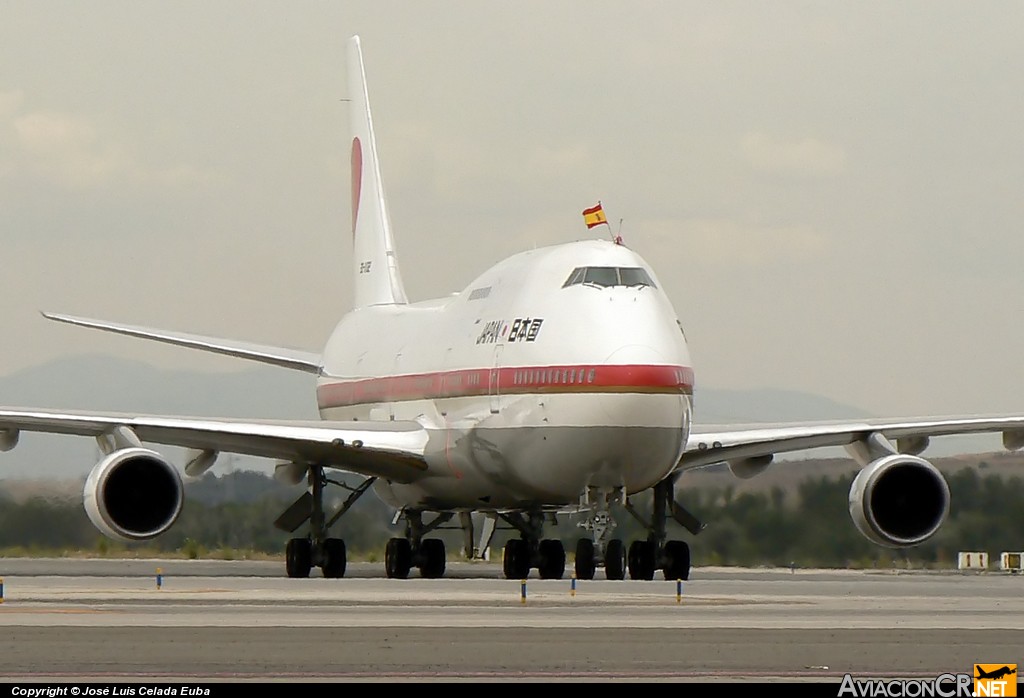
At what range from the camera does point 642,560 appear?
97.3ft

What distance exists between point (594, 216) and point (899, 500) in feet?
19.6

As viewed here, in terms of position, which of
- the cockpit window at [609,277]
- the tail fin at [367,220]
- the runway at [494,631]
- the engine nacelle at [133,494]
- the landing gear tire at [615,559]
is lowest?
the runway at [494,631]

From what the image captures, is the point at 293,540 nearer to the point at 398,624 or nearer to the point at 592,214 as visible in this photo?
the point at 592,214

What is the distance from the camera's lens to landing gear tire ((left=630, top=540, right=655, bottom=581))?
29.6 meters

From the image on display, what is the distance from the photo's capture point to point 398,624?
54.7ft

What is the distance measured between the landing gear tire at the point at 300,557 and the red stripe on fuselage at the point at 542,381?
2.68m

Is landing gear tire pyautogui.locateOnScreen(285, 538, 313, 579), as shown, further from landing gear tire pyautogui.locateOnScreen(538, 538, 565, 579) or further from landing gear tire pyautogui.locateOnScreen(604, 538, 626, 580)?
landing gear tire pyautogui.locateOnScreen(604, 538, 626, 580)

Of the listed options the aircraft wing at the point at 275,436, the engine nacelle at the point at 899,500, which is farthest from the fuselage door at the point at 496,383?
Result: the engine nacelle at the point at 899,500

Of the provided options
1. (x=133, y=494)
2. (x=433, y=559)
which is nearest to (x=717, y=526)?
(x=433, y=559)

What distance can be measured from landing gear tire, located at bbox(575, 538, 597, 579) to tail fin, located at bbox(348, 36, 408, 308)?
10401 millimetres

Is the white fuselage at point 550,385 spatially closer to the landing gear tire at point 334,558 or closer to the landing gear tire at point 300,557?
the landing gear tire at point 334,558

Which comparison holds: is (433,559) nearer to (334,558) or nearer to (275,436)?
(334,558)

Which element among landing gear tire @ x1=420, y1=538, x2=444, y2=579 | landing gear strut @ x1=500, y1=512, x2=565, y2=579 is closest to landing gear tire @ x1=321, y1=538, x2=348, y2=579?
landing gear tire @ x1=420, y1=538, x2=444, y2=579

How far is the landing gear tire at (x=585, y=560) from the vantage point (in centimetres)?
2939
